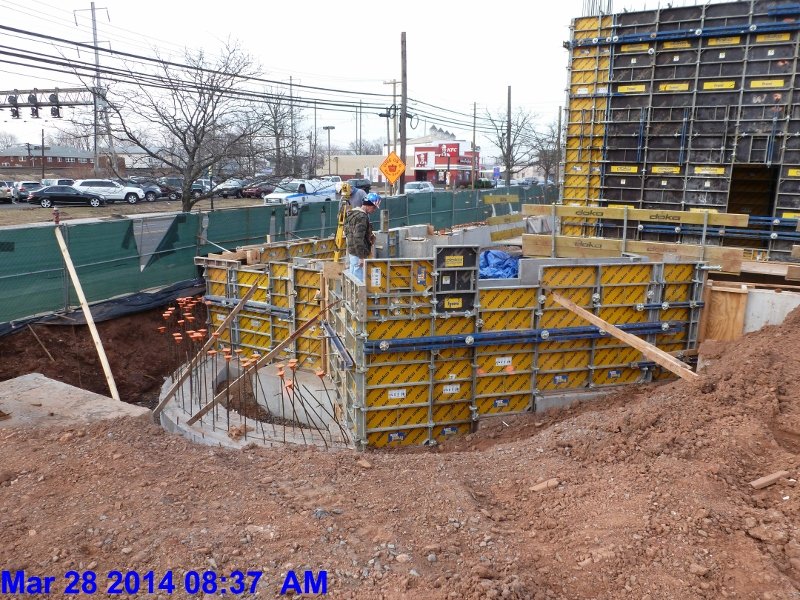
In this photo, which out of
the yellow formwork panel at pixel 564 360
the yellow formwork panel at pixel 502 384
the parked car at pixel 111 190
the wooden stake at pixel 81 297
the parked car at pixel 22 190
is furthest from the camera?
the parked car at pixel 22 190

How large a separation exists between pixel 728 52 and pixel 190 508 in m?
16.9

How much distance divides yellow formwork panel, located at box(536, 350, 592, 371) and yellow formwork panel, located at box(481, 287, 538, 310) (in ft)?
2.92

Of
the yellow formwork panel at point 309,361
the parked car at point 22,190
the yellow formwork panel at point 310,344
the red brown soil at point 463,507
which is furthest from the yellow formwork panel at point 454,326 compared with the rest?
the parked car at point 22,190

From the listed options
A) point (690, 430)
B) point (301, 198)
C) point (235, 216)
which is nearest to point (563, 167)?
point (235, 216)

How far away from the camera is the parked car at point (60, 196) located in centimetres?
3934

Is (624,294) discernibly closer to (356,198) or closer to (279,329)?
(356,198)

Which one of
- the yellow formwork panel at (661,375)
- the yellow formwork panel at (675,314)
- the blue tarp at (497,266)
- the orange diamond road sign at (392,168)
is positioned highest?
the orange diamond road sign at (392,168)

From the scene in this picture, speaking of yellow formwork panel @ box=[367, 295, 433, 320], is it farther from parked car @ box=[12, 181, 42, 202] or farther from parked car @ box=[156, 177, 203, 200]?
parked car @ box=[12, 181, 42, 202]

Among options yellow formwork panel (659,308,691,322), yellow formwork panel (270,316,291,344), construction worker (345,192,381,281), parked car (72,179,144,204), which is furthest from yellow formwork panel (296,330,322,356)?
parked car (72,179,144,204)

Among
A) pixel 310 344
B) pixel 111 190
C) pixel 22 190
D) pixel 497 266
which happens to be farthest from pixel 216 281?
pixel 22 190

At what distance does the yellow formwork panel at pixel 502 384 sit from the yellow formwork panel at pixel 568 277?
1.48 m

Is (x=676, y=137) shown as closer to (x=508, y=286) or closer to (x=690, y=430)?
(x=508, y=286)

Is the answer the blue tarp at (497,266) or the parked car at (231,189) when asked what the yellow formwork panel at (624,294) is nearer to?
the blue tarp at (497,266)

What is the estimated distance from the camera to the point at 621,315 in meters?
10.3
